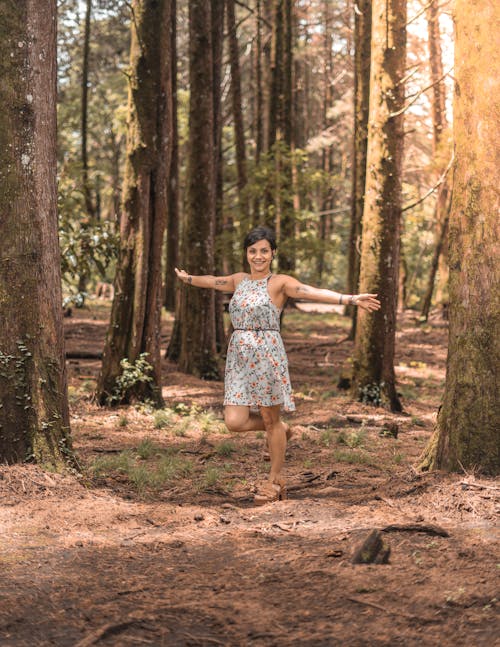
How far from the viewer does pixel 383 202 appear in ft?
41.0

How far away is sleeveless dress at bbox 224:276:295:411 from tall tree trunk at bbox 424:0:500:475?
1.36 meters

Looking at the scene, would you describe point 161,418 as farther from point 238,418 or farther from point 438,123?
point 438,123

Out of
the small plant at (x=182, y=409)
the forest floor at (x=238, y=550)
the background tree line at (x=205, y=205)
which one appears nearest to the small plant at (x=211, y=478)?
the forest floor at (x=238, y=550)

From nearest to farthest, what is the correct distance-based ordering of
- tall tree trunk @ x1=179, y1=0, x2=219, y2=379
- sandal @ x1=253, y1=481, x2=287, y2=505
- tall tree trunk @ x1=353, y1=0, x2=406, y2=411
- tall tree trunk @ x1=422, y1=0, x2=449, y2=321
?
sandal @ x1=253, y1=481, x2=287, y2=505, tall tree trunk @ x1=353, y1=0, x2=406, y2=411, tall tree trunk @ x1=179, y1=0, x2=219, y2=379, tall tree trunk @ x1=422, y1=0, x2=449, y2=321

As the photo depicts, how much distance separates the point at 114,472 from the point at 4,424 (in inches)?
64.6

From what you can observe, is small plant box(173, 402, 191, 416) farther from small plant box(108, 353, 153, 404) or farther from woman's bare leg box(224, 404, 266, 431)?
woman's bare leg box(224, 404, 266, 431)

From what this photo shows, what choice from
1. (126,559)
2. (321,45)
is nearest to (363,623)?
(126,559)

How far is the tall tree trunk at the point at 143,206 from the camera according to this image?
1142 centimetres

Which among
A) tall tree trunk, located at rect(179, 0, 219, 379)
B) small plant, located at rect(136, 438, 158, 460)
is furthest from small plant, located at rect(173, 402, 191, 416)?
tall tree trunk, located at rect(179, 0, 219, 379)

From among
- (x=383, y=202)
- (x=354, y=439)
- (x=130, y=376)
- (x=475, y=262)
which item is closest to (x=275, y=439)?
(x=475, y=262)

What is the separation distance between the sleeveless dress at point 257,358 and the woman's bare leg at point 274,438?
0.13 meters

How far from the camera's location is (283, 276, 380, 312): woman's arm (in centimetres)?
668

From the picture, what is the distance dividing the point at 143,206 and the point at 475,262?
6.00m

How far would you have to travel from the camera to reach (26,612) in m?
4.48
